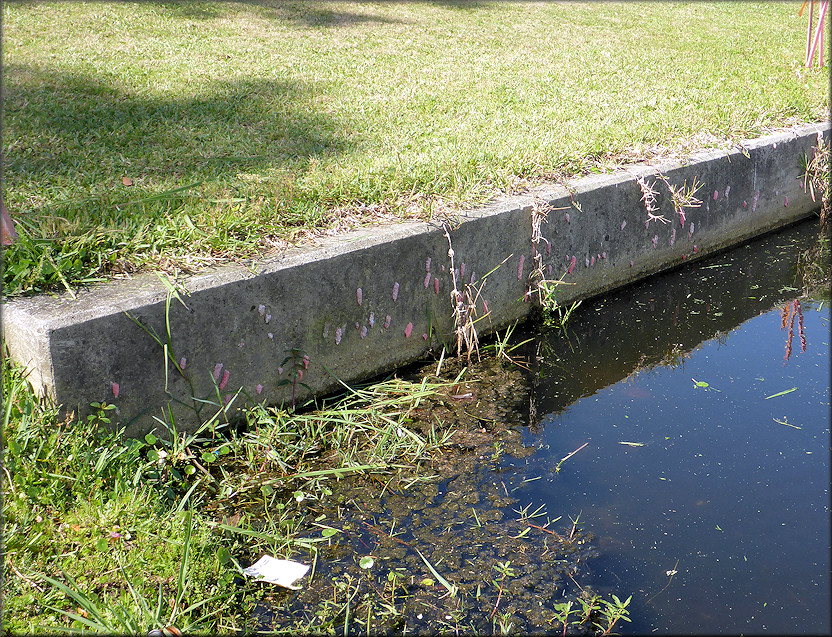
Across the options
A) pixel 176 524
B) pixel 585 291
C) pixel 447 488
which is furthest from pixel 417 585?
pixel 585 291

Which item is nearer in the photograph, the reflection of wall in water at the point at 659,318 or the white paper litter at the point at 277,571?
the white paper litter at the point at 277,571

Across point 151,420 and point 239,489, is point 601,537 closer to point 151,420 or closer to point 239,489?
point 239,489

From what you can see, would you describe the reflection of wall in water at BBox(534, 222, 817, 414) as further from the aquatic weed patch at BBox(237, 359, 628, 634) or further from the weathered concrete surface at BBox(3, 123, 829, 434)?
the aquatic weed patch at BBox(237, 359, 628, 634)

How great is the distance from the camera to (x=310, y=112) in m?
4.96

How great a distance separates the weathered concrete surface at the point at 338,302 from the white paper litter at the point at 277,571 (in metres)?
0.65

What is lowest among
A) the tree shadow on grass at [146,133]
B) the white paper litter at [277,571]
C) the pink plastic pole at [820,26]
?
→ the white paper litter at [277,571]

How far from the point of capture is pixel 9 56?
5.58m

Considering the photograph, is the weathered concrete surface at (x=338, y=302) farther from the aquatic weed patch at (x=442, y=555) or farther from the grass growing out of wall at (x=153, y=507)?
the aquatic weed patch at (x=442, y=555)

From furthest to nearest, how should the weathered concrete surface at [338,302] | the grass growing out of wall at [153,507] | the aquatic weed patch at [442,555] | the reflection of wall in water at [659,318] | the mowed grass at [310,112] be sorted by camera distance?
the reflection of wall in water at [659,318]
the mowed grass at [310,112]
the weathered concrete surface at [338,302]
the aquatic weed patch at [442,555]
the grass growing out of wall at [153,507]

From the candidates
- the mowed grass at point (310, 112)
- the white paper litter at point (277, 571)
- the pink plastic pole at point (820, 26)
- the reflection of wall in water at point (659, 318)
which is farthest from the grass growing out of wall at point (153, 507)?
the pink plastic pole at point (820, 26)

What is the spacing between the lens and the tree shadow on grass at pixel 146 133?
366 centimetres

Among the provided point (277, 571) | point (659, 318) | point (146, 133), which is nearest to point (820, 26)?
point (659, 318)

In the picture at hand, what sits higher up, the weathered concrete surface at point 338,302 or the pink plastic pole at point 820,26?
the pink plastic pole at point 820,26

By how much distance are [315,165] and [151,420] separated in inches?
68.4
